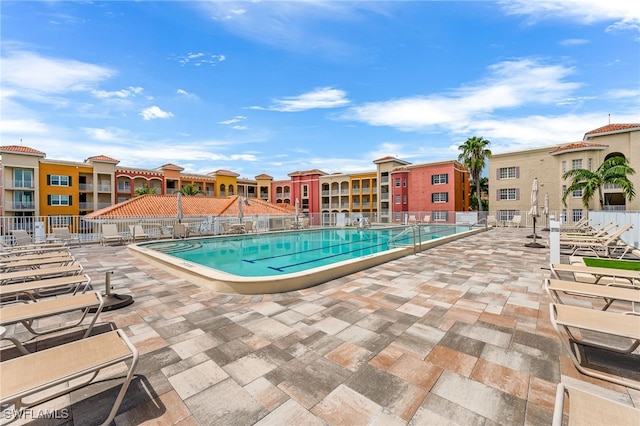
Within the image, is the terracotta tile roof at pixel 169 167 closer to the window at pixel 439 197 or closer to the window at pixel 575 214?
the window at pixel 439 197

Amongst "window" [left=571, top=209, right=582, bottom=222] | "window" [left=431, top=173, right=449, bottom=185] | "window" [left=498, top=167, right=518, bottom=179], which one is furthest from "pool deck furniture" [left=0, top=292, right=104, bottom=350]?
"window" [left=498, top=167, right=518, bottom=179]

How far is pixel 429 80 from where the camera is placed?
16531 millimetres

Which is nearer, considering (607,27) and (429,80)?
(607,27)

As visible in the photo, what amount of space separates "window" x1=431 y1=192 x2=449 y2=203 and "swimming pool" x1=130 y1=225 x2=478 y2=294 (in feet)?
52.2

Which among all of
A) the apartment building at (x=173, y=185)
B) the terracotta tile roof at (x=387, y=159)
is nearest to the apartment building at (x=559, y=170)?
the apartment building at (x=173, y=185)

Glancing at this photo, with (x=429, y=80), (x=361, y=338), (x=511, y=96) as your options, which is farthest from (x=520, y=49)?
(x=361, y=338)

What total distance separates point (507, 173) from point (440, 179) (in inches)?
260

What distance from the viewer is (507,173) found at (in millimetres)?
29016

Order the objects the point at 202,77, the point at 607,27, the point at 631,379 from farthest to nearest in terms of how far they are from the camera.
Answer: the point at 202,77 → the point at 607,27 → the point at 631,379

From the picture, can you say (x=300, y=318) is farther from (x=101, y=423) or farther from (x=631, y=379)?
(x=631, y=379)

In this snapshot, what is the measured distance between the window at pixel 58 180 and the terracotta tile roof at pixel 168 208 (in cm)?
2111

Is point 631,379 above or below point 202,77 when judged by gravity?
below

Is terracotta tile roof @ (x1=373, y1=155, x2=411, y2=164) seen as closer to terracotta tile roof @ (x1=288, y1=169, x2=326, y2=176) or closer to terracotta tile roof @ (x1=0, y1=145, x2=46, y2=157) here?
terracotta tile roof @ (x1=288, y1=169, x2=326, y2=176)

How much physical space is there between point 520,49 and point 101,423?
626 inches
